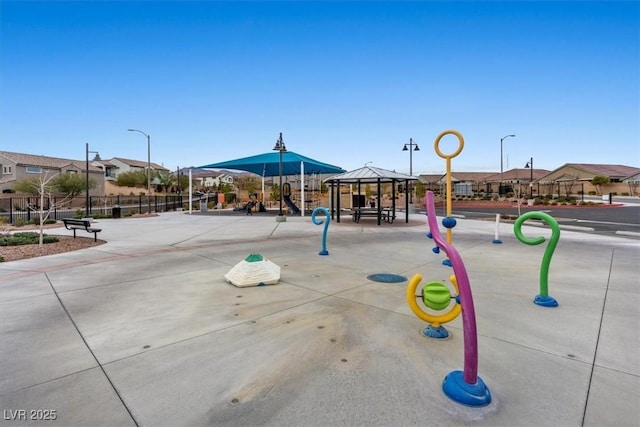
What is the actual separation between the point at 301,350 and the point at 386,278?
10.8 feet

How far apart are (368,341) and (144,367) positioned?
2.19 metres

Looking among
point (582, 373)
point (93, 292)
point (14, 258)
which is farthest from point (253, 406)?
point (14, 258)

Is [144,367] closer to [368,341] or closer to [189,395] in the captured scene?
[189,395]

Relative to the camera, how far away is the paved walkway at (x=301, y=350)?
2535mm

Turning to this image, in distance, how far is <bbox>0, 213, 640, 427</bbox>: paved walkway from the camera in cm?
254

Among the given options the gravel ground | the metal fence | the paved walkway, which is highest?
the metal fence

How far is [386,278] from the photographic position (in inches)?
253

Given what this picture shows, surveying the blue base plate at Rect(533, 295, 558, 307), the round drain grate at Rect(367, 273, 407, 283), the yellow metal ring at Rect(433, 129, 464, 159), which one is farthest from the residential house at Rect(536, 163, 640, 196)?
the blue base plate at Rect(533, 295, 558, 307)

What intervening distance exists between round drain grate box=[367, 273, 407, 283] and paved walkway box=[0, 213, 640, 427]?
0.19m

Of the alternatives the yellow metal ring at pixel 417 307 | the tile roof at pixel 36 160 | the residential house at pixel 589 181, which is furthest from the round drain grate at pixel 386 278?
the tile roof at pixel 36 160

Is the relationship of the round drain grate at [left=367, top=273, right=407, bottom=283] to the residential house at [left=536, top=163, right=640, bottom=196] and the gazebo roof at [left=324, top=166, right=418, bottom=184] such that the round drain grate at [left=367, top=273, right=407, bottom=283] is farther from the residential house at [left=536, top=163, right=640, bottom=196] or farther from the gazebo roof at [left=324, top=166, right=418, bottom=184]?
the residential house at [left=536, top=163, right=640, bottom=196]

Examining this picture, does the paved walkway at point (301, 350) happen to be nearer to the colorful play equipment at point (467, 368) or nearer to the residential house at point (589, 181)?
the colorful play equipment at point (467, 368)

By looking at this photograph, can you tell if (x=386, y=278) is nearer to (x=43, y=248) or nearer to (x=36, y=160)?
(x=43, y=248)

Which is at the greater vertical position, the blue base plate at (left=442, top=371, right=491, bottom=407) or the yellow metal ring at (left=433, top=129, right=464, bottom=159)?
the yellow metal ring at (left=433, top=129, right=464, bottom=159)
